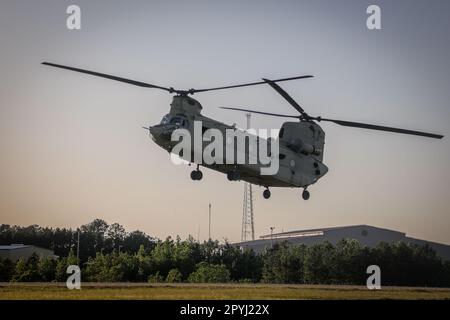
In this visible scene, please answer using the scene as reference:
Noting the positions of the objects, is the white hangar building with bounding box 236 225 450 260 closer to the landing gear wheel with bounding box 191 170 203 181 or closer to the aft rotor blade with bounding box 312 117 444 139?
the aft rotor blade with bounding box 312 117 444 139

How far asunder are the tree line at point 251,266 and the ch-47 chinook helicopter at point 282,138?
159 feet

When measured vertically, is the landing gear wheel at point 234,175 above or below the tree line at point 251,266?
above

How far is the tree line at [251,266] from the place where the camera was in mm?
94000

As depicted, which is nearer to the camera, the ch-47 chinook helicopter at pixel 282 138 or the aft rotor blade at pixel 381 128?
the ch-47 chinook helicopter at pixel 282 138

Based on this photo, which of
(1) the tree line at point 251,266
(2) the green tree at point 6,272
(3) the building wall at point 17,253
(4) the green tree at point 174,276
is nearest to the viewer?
(2) the green tree at point 6,272

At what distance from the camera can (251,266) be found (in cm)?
11769

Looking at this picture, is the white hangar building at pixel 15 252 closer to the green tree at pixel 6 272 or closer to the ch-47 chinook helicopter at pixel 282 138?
the green tree at pixel 6 272

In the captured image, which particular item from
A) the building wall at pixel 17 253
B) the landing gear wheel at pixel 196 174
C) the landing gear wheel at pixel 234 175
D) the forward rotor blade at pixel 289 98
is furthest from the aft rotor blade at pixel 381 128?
the building wall at pixel 17 253

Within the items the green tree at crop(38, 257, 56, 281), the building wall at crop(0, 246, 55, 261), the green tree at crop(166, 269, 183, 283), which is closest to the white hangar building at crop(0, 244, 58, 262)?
the building wall at crop(0, 246, 55, 261)

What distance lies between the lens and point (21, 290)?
40.3 m

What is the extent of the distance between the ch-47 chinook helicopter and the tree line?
48.6 meters
